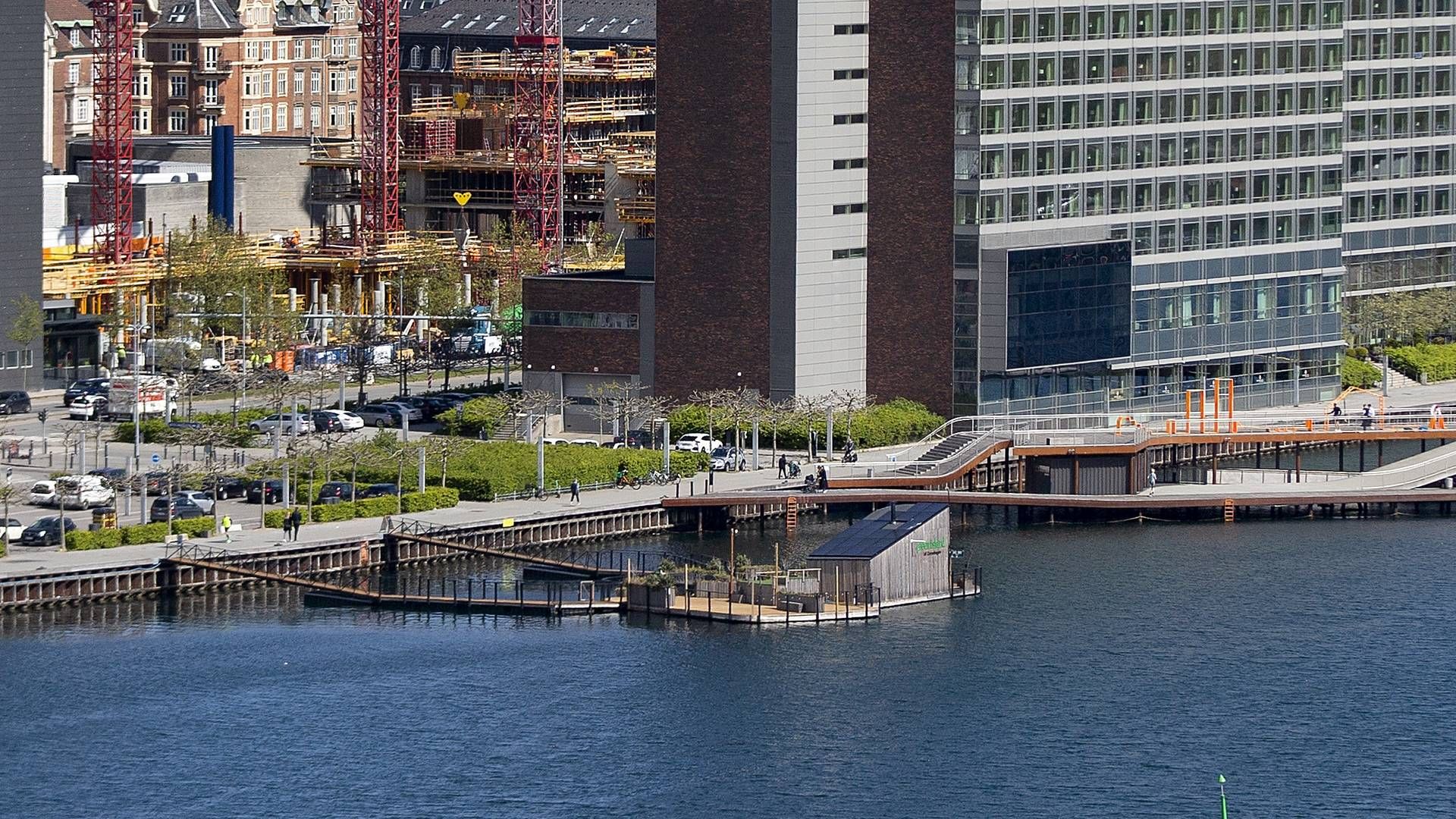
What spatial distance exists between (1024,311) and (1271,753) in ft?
186

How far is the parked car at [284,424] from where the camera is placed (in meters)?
158

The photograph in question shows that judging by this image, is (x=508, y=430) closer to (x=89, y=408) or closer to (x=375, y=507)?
(x=375, y=507)

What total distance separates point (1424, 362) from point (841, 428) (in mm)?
45044

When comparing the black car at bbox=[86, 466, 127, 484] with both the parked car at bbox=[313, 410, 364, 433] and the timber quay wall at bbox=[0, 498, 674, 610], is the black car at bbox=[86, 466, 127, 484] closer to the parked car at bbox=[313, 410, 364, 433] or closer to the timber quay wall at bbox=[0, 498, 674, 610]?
the timber quay wall at bbox=[0, 498, 674, 610]

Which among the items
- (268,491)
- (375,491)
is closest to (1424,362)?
(375,491)

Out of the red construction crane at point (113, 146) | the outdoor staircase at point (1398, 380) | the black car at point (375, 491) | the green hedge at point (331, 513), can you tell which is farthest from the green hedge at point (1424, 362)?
the green hedge at point (331, 513)

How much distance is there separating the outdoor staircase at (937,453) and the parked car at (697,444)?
32.1 feet

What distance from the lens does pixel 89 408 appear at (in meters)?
165

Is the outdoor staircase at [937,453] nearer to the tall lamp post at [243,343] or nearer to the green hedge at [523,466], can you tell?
the green hedge at [523,466]

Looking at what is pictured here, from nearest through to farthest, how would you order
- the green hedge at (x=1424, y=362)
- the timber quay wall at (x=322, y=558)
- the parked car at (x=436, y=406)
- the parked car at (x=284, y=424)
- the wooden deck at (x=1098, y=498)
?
the timber quay wall at (x=322, y=558)
the wooden deck at (x=1098, y=498)
the parked car at (x=284, y=424)
the parked car at (x=436, y=406)
the green hedge at (x=1424, y=362)

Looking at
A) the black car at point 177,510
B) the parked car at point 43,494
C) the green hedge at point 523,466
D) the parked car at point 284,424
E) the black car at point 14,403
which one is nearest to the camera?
the black car at point 177,510

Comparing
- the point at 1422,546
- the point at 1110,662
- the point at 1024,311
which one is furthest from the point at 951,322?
the point at 1110,662

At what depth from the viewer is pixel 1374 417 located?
16125 cm

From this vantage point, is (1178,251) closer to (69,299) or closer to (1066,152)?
(1066,152)
